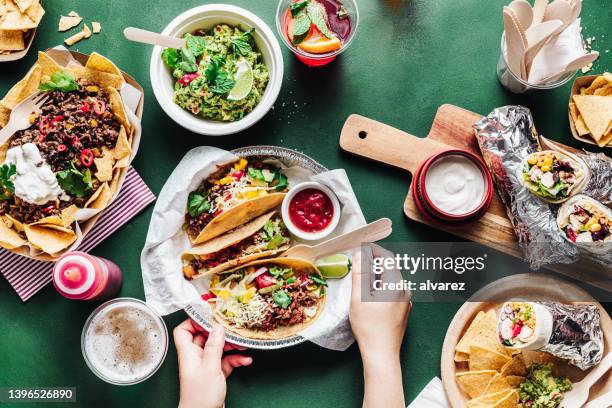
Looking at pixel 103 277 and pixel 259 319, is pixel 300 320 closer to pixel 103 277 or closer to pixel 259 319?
pixel 259 319

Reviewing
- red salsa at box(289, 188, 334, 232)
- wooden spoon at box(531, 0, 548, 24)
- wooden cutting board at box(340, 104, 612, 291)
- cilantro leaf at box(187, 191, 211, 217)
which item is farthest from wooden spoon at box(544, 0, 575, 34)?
cilantro leaf at box(187, 191, 211, 217)

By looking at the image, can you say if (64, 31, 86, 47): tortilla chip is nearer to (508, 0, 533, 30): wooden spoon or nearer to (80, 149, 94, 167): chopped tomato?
(80, 149, 94, 167): chopped tomato

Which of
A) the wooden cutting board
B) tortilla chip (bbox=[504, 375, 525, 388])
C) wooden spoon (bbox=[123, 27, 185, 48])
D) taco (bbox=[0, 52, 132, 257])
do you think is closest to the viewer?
wooden spoon (bbox=[123, 27, 185, 48])

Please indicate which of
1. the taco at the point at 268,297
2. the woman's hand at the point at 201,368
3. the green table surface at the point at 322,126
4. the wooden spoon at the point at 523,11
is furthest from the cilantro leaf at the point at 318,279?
the wooden spoon at the point at 523,11

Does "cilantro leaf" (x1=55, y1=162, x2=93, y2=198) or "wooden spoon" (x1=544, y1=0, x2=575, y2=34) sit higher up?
"wooden spoon" (x1=544, y1=0, x2=575, y2=34)

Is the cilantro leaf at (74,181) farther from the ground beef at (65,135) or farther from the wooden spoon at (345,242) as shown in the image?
the wooden spoon at (345,242)

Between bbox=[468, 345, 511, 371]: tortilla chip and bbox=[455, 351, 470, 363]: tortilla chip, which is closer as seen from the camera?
bbox=[468, 345, 511, 371]: tortilla chip
